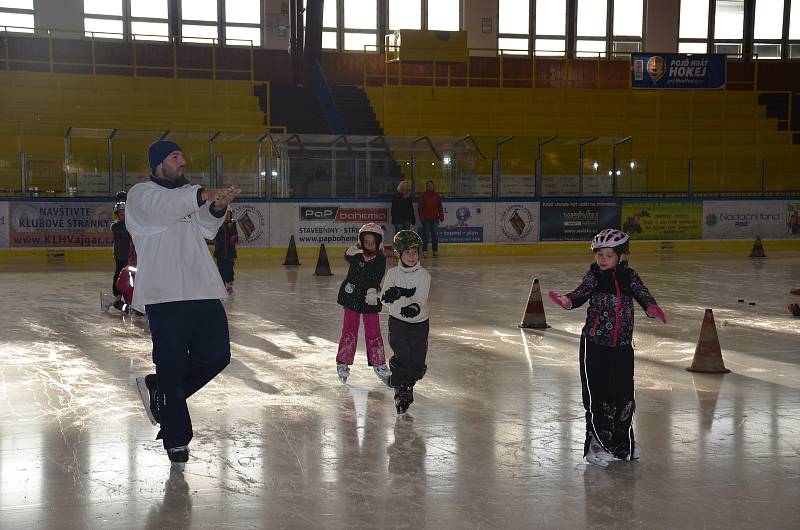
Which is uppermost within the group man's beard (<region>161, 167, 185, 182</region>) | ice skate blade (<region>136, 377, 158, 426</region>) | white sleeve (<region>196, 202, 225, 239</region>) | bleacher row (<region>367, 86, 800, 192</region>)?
bleacher row (<region>367, 86, 800, 192</region>)

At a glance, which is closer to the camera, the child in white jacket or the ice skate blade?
the ice skate blade

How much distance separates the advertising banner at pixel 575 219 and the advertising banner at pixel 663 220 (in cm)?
42

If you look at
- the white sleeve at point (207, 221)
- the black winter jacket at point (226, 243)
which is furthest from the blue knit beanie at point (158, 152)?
the black winter jacket at point (226, 243)

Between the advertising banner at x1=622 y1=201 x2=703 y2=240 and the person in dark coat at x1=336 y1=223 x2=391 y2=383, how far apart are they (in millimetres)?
18829

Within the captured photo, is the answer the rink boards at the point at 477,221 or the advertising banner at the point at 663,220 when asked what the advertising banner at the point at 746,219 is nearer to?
the rink boards at the point at 477,221

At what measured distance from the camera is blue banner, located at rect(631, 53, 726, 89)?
104 feet

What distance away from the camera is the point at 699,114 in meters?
33.2

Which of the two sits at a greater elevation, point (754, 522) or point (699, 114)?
point (699, 114)

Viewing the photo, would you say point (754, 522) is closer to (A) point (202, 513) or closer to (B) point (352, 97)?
(A) point (202, 513)

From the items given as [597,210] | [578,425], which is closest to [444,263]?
[597,210]

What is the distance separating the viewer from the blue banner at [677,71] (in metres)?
31.8

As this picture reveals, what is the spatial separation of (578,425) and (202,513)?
294 centimetres

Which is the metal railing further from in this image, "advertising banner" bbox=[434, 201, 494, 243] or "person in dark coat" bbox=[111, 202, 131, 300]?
"person in dark coat" bbox=[111, 202, 131, 300]

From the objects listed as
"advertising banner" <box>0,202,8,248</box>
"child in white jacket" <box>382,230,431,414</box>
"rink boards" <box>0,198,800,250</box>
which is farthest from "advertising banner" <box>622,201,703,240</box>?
"child in white jacket" <box>382,230,431,414</box>
